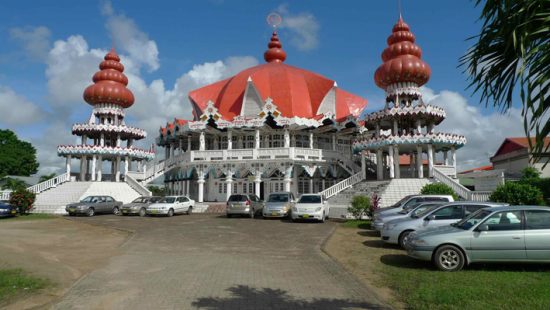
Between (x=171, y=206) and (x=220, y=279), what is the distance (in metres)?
19.5

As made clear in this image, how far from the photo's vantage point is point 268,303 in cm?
643

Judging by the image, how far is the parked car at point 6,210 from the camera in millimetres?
25797

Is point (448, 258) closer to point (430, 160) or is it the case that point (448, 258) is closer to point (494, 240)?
point (494, 240)

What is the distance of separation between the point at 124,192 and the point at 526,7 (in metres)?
36.9

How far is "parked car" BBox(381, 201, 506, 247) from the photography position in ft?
38.3

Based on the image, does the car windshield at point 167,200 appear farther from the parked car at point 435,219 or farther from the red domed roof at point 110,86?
the red domed roof at point 110,86

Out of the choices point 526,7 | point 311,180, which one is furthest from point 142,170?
point 526,7

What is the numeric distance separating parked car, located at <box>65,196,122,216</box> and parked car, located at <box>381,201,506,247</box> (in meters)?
22.4

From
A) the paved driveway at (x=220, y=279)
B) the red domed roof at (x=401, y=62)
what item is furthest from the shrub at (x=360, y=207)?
the red domed roof at (x=401, y=62)

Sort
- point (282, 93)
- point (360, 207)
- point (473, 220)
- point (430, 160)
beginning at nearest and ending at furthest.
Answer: point (473, 220) < point (360, 207) < point (430, 160) < point (282, 93)

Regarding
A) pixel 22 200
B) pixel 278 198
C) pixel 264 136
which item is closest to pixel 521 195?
pixel 278 198

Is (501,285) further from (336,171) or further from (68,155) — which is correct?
(68,155)

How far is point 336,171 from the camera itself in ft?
120

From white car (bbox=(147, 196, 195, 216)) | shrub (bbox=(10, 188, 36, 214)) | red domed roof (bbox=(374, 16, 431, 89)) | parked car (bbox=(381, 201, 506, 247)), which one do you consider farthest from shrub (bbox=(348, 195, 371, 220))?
shrub (bbox=(10, 188, 36, 214))
